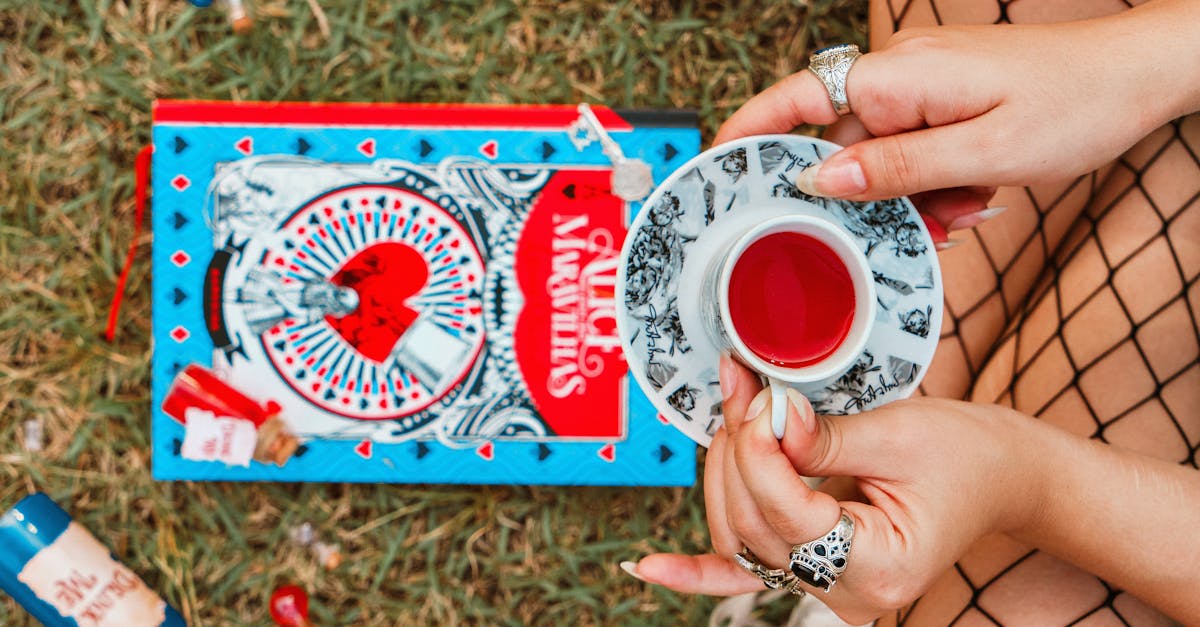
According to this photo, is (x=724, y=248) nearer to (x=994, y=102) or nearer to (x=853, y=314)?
(x=853, y=314)

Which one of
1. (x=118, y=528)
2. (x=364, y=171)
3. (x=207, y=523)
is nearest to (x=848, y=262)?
(x=364, y=171)

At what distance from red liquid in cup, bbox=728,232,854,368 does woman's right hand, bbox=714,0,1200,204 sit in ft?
0.19

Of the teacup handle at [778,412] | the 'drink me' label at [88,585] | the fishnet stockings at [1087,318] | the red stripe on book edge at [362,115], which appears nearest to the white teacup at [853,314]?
the teacup handle at [778,412]

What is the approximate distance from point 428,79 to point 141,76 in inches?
14.6

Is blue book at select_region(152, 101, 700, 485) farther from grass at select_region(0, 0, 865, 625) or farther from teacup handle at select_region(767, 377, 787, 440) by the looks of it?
teacup handle at select_region(767, 377, 787, 440)

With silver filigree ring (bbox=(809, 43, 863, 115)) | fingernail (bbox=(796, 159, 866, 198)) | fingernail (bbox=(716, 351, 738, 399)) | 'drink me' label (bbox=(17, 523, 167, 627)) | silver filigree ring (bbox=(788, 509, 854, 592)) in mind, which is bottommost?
'drink me' label (bbox=(17, 523, 167, 627))

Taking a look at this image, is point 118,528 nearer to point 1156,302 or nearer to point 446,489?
point 446,489

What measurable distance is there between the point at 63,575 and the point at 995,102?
1130mm

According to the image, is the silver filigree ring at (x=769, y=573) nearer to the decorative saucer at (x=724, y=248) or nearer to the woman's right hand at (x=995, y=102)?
the decorative saucer at (x=724, y=248)

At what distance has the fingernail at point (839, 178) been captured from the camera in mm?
645

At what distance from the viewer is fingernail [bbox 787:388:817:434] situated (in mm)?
607

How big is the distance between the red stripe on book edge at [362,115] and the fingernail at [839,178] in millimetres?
419

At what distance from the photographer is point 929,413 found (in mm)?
655

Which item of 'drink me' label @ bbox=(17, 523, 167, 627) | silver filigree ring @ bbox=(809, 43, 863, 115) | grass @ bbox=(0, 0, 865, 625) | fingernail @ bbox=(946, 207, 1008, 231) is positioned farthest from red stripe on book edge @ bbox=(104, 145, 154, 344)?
fingernail @ bbox=(946, 207, 1008, 231)
